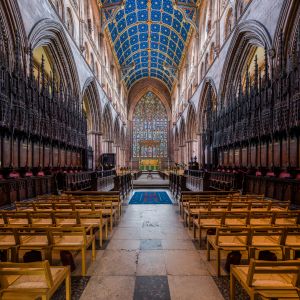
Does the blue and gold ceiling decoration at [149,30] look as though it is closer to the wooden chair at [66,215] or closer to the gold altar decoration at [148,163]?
the gold altar decoration at [148,163]

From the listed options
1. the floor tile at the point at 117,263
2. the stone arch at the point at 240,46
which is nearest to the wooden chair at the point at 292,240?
the floor tile at the point at 117,263

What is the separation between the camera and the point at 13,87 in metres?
7.50

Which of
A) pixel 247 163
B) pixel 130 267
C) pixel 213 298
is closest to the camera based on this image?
pixel 213 298

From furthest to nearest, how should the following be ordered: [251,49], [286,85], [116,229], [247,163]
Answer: [251,49]
[247,163]
[286,85]
[116,229]

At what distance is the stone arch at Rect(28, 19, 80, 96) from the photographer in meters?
10.0

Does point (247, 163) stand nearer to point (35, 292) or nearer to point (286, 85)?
point (286, 85)

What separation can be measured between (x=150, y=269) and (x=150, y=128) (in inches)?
1433

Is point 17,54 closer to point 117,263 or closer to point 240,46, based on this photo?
point 117,263

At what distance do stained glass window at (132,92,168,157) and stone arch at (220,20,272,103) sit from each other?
79.2 ft

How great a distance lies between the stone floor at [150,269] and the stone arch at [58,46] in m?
8.82

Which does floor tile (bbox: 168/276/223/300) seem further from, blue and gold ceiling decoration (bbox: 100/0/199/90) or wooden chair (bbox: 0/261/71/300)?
blue and gold ceiling decoration (bbox: 100/0/199/90)

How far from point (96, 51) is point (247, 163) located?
1507 centimetres

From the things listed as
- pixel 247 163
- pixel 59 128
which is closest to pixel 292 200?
pixel 247 163

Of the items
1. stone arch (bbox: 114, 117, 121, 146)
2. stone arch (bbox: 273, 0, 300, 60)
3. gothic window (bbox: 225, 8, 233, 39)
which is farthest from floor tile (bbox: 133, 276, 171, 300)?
stone arch (bbox: 114, 117, 121, 146)
